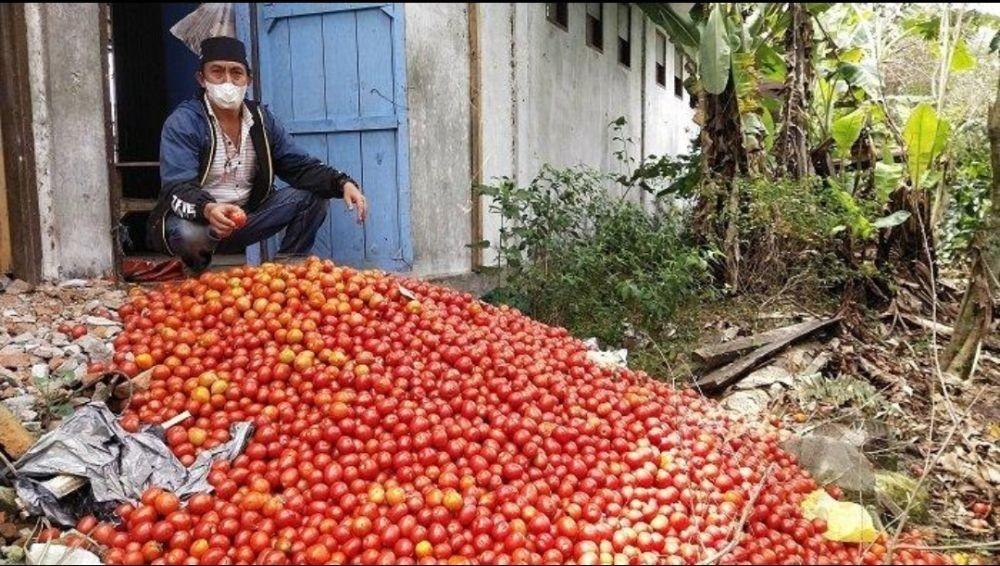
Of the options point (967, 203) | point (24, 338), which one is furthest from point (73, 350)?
point (967, 203)

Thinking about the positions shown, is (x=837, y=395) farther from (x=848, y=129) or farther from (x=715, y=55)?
(x=848, y=129)

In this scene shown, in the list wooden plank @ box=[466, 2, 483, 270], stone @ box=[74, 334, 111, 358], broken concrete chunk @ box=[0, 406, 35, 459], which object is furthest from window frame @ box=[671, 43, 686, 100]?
broken concrete chunk @ box=[0, 406, 35, 459]

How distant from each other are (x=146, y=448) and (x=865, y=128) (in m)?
6.82

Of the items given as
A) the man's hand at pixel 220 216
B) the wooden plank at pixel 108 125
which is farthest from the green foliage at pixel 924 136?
the wooden plank at pixel 108 125

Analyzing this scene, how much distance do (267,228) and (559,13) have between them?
15.4 ft

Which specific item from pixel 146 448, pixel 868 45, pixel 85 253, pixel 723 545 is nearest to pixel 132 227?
pixel 85 253

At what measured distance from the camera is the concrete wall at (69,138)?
170 inches

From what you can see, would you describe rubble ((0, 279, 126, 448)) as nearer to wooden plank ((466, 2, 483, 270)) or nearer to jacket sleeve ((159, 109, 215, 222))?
jacket sleeve ((159, 109, 215, 222))

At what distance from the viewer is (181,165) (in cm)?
437

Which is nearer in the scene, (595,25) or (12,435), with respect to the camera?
(12,435)

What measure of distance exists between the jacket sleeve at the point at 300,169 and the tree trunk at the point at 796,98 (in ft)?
13.4

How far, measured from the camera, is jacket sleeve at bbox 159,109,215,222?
13.9 ft

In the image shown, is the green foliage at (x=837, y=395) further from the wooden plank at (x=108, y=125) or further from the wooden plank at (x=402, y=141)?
the wooden plank at (x=108, y=125)

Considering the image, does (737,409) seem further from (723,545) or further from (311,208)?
(311,208)
